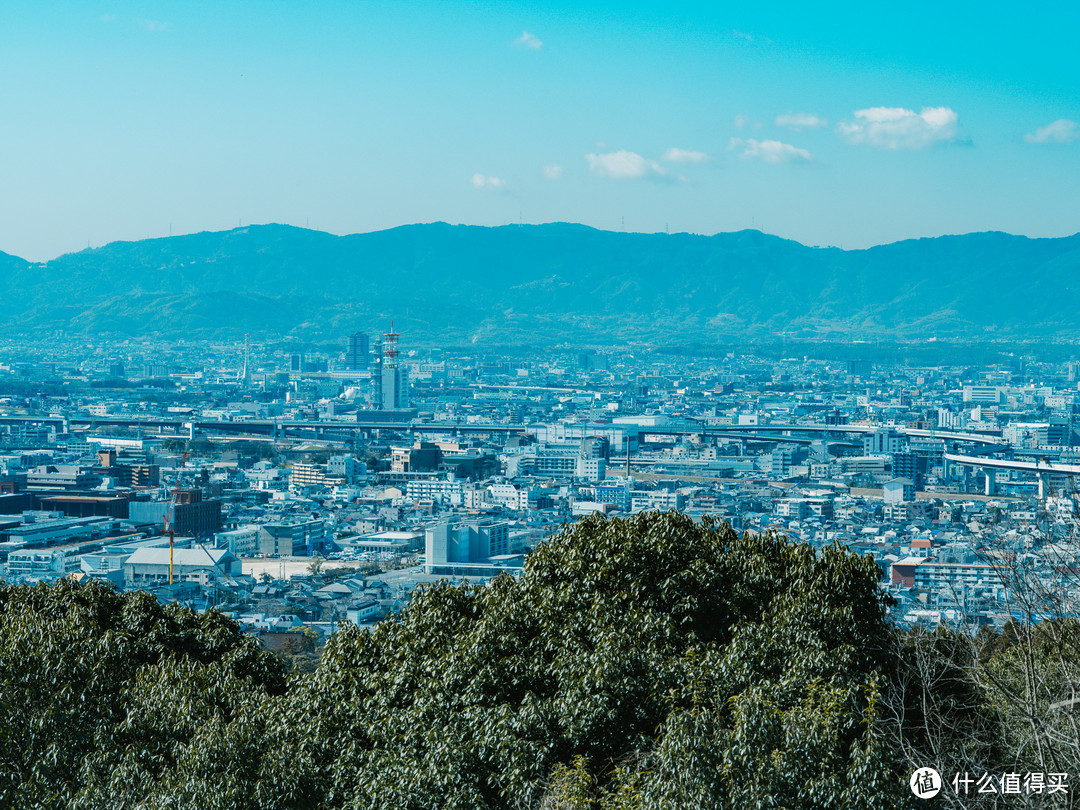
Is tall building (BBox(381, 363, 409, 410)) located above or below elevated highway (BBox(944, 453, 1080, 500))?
above

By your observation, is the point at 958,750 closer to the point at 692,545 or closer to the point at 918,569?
the point at 692,545

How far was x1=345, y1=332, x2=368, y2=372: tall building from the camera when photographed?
64188 millimetres

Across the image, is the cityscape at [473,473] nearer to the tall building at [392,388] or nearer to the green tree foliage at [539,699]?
the tall building at [392,388]

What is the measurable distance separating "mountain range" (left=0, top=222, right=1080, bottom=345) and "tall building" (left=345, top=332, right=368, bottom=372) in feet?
45.3

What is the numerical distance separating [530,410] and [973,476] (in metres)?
20.8

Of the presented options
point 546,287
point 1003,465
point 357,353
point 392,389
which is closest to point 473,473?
point 1003,465

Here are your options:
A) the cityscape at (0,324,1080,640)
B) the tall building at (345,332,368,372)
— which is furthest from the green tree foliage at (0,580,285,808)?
the tall building at (345,332,368,372)

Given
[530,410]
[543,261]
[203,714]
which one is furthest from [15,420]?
[543,261]

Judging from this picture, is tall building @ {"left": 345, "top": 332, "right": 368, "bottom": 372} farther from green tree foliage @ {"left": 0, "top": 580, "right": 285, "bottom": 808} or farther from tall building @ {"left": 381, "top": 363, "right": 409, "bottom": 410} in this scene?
green tree foliage @ {"left": 0, "top": 580, "right": 285, "bottom": 808}

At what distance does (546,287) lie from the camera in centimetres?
9819

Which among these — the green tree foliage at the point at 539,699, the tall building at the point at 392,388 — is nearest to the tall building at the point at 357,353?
the tall building at the point at 392,388

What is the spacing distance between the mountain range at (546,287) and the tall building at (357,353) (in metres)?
13.8

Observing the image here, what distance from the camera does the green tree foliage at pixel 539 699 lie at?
2.90 meters

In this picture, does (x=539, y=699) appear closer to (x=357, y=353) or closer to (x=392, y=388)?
(x=392, y=388)
